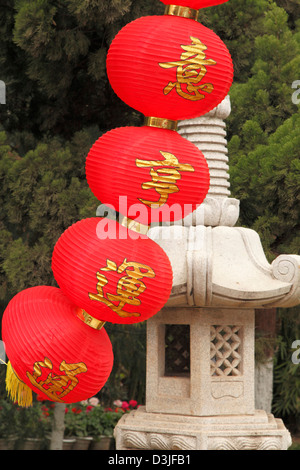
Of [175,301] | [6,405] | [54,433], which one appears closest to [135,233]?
[175,301]

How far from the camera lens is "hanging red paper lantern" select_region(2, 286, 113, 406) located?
2.96 metres

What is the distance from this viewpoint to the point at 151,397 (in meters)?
3.74

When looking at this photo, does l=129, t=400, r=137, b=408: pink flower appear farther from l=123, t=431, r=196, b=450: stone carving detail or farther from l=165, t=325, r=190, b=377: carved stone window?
l=123, t=431, r=196, b=450: stone carving detail

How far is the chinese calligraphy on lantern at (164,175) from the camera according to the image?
2945 millimetres

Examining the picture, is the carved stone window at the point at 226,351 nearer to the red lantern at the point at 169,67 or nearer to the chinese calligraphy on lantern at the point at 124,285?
the chinese calligraphy on lantern at the point at 124,285

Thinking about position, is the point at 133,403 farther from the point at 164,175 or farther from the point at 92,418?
the point at 164,175

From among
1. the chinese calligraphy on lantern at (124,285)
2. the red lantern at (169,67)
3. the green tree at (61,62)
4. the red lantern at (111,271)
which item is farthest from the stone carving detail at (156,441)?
the green tree at (61,62)

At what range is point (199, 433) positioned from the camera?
3500 mm

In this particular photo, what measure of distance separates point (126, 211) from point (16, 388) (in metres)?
0.94

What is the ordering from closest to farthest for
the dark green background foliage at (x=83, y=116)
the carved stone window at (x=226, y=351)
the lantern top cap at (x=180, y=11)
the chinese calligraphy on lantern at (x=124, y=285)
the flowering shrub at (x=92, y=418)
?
the chinese calligraphy on lantern at (x=124, y=285)
the lantern top cap at (x=180, y=11)
the carved stone window at (x=226, y=351)
the dark green background foliage at (x=83, y=116)
the flowering shrub at (x=92, y=418)

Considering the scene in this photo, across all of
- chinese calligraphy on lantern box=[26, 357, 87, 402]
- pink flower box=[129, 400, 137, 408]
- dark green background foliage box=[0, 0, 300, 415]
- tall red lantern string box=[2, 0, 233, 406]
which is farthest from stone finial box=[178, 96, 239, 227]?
pink flower box=[129, 400, 137, 408]

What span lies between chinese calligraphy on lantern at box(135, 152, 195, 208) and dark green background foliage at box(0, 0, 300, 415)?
138cm

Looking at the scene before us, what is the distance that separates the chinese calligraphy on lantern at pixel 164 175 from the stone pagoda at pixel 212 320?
46 centimetres
